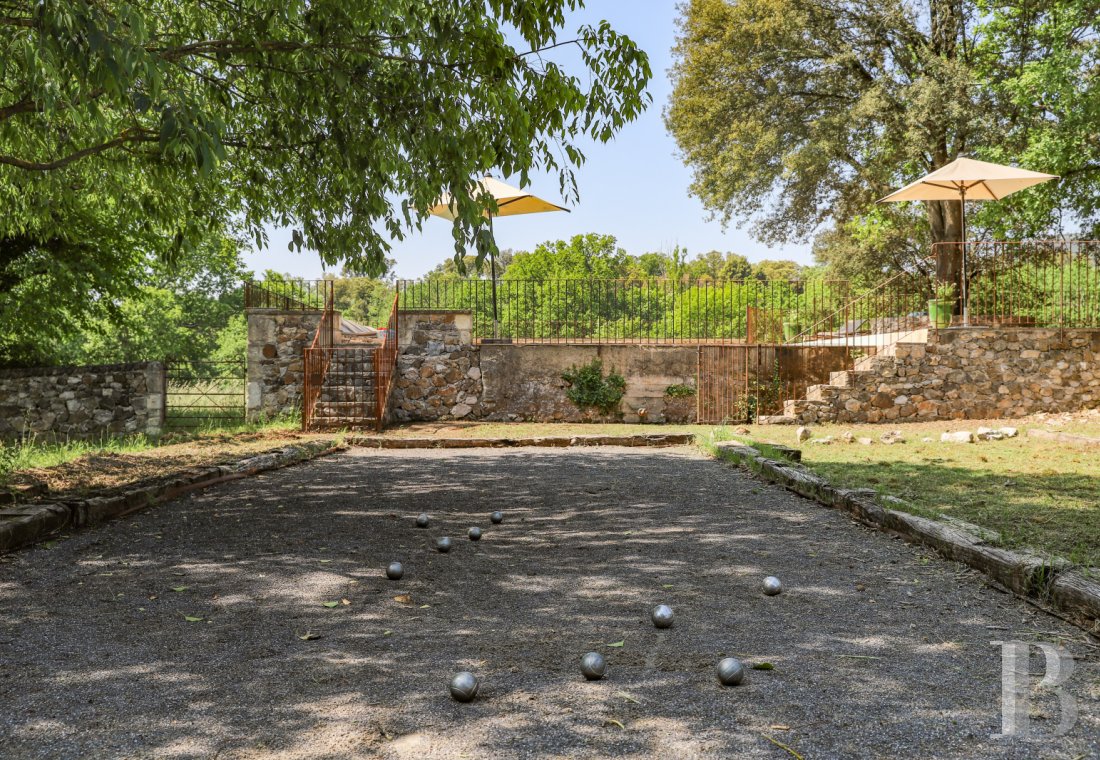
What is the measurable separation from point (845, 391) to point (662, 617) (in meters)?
10.4

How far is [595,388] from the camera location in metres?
13.1

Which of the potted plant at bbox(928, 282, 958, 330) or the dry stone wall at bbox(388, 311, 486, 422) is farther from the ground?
the potted plant at bbox(928, 282, 958, 330)

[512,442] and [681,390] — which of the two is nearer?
[512,442]

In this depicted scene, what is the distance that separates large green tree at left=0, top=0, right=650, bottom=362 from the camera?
3.46 m

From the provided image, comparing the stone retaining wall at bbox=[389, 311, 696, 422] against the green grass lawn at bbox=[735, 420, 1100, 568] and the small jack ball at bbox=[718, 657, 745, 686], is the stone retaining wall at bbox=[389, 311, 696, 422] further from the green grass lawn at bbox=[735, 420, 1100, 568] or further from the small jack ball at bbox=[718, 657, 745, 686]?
the small jack ball at bbox=[718, 657, 745, 686]

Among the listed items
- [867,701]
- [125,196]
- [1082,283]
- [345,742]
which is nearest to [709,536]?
[867,701]

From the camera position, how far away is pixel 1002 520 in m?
4.62

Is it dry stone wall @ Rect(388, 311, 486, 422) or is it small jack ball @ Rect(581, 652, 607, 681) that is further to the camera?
dry stone wall @ Rect(388, 311, 486, 422)

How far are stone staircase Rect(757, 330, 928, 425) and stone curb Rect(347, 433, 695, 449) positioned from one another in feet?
8.21

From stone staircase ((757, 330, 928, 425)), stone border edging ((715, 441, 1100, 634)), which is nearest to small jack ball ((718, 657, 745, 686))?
stone border edging ((715, 441, 1100, 634))

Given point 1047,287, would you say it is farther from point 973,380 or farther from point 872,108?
point 872,108

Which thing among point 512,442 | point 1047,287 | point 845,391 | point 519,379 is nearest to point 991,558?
point 512,442

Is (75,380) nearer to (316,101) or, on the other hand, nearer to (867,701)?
(316,101)

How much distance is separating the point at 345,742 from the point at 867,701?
5.05ft
